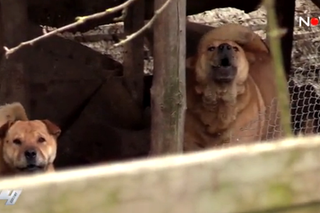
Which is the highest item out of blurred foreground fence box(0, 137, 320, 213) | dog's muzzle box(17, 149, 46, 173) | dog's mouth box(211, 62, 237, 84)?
blurred foreground fence box(0, 137, 320, 213)

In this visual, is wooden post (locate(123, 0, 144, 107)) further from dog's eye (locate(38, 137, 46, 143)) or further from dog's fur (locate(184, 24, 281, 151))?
dog's eye (locate(38, 137, 46, 143))

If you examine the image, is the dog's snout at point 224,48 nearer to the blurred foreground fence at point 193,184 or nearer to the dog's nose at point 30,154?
the dog's nose at point 30,154

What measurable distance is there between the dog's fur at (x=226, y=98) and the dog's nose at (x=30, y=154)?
1230 millimetres

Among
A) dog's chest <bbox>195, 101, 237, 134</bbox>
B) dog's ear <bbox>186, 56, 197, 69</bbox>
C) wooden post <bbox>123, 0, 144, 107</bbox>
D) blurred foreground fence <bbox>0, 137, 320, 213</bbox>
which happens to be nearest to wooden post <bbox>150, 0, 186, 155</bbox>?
dog's chest <bbox>195, 101, 237, 134</bbox>

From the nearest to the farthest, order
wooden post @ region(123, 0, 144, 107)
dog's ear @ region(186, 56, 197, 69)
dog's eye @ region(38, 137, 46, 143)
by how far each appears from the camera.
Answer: dog's eye @ region(38, 137, 46, 143) → dog's ear @ region(186, 56, 197, 69) → wooden post @ region(123, 0, 144, 107)

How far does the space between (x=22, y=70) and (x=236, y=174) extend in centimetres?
404

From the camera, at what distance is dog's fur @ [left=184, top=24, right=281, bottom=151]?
485 cm

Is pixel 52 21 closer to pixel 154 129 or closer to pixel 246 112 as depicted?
pixel 246 112

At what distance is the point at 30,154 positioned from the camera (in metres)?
4.20

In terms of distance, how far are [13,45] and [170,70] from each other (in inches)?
74.5

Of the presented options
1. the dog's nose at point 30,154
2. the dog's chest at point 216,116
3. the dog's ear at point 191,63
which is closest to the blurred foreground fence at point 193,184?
the dog's nose at point 30,154

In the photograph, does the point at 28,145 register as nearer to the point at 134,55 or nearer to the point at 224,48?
the point at 224,48

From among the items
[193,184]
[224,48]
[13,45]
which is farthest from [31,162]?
[193,184]

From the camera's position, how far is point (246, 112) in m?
4.98
